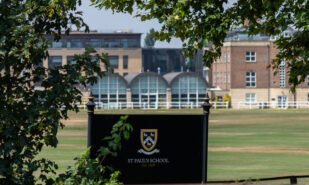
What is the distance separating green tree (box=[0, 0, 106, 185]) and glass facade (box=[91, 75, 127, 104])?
8673 cm

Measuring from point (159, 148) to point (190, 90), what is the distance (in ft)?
273

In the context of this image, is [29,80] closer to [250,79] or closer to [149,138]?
[149,138]

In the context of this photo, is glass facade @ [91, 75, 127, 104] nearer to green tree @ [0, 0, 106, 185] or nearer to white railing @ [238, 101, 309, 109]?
white railing @ [238, 101, 309, 109]

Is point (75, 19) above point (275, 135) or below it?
above

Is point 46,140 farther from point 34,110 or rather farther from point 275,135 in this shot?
point 275,135

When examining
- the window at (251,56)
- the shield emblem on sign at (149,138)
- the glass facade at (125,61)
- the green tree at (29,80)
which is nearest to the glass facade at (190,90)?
the window at (251,56)

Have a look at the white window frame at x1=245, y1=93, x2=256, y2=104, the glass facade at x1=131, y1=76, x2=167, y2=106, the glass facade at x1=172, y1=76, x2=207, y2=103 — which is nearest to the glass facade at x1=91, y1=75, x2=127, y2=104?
the glass facade at x1=131, y1=76, x2=167, y2=106

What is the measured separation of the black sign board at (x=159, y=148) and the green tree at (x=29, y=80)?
435 cm

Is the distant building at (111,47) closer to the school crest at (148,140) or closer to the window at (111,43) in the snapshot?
the window at (111,43)

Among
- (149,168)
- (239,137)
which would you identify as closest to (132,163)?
(149,168)

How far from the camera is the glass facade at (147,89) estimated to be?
95.4 metres

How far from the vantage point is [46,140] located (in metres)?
8.24

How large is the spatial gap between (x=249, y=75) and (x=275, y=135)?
59263mm

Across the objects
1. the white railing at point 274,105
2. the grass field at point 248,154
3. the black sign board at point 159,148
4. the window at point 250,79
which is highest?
the window at point 250,79
